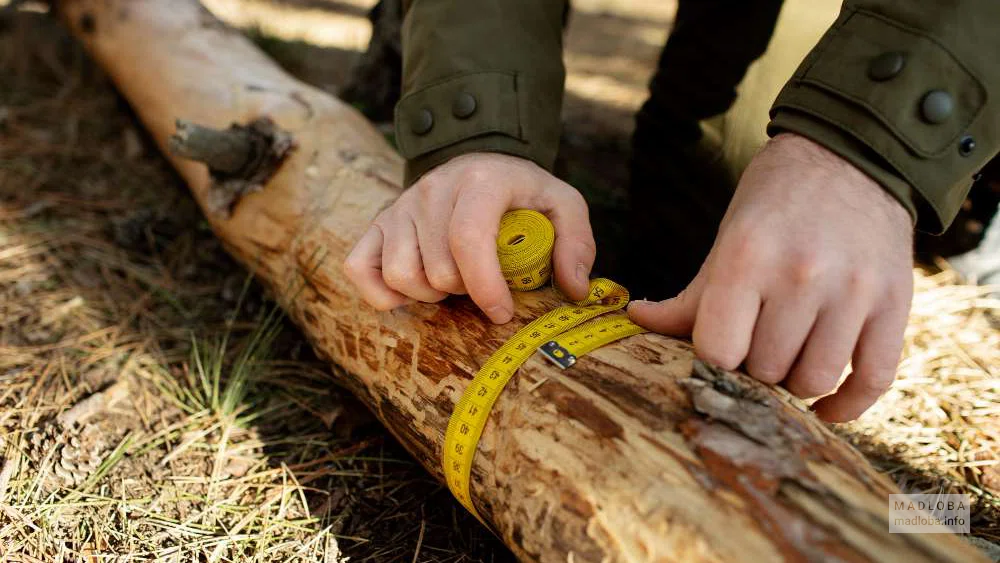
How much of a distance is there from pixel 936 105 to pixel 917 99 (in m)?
0.04

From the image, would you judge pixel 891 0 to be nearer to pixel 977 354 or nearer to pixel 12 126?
pixel 977 354

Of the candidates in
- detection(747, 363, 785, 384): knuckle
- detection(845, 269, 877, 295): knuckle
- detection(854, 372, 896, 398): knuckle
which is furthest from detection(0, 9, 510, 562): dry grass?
detection(845, 269, 877, 295): knuckle

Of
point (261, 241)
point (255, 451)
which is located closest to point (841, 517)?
point (255, 451)

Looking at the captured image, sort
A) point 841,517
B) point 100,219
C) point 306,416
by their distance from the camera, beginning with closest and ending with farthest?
point 841,517 → point 306,416 → point 100,219

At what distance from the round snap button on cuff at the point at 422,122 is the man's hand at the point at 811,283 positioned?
95cm

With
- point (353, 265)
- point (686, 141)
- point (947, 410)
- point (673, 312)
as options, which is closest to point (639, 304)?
point (673, 312)

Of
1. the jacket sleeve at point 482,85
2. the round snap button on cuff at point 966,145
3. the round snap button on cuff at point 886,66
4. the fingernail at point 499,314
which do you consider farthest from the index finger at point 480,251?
the round snap button on cuff at point 966,145

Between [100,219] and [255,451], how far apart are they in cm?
172

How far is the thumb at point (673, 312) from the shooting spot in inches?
59.9

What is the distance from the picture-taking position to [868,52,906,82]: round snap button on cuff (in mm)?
1464

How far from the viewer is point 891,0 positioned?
59.7 inches

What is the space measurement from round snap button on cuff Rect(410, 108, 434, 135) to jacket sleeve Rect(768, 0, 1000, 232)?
3.34 feet

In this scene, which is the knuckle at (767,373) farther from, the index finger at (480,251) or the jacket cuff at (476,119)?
the jacket cuff at (476,119)

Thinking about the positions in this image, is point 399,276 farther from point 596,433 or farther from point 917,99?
point 917,99
